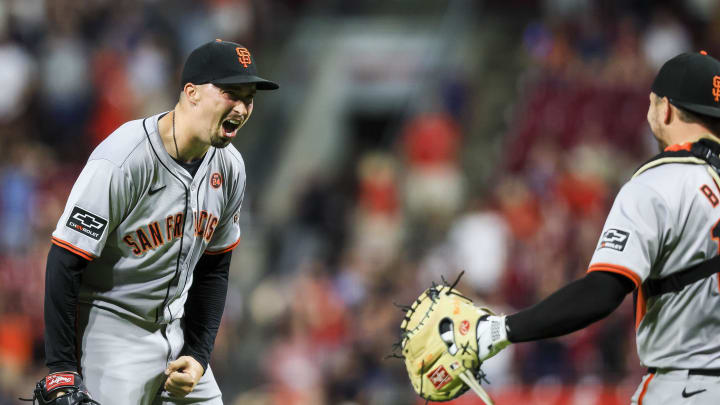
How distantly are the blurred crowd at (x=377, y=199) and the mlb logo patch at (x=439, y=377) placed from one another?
182 inches

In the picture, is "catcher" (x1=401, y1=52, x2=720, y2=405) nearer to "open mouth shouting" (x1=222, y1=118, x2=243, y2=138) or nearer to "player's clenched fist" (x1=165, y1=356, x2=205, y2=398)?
"player's clenched fist" (x1=165, y1=356, x2=205, y2=398)

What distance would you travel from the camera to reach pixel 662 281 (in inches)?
162

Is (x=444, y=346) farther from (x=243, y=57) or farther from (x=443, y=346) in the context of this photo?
(x=243, y=57)

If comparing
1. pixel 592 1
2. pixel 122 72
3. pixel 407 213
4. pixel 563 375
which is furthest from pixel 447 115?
pixel 563 375

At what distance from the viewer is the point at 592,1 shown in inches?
544

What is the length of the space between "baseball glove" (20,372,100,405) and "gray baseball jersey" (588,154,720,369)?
208 centimetres

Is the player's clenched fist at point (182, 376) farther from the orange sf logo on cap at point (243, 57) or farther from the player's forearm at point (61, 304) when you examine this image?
the orange sf logo on cap at point (243, 57)

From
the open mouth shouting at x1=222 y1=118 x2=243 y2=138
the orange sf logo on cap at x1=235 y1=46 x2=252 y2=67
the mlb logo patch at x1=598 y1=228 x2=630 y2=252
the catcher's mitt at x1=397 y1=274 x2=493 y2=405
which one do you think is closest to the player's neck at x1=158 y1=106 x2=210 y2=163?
the open mouth shouting at x1=222 y1=118 x2=243 y2=138

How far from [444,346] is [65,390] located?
154cm

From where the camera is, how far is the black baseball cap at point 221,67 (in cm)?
454

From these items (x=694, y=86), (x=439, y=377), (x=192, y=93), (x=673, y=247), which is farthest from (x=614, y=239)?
(x=192, y=93)

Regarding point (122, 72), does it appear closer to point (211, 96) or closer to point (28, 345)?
point (28, 345)

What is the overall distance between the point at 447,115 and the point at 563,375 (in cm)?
510

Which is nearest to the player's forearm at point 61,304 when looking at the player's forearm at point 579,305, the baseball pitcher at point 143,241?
the baseball pitcher at point 143,241
